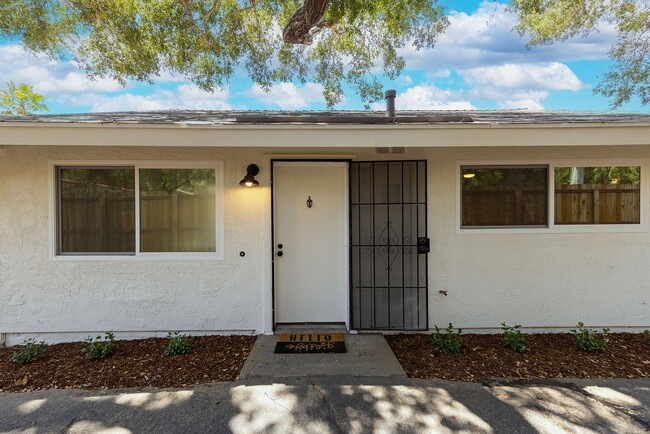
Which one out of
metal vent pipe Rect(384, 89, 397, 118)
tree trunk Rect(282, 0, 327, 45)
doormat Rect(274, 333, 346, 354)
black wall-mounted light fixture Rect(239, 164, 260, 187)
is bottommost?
doormat Rect(274, 333, 346, 354)

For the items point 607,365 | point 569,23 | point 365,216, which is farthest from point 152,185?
point 569,23

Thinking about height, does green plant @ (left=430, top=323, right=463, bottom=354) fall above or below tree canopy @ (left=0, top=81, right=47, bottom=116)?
below

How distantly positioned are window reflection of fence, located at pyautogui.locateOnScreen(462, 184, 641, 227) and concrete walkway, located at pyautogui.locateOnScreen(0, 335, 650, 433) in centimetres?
199

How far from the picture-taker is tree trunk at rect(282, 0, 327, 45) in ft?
22.6

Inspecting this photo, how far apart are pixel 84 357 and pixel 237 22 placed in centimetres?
956

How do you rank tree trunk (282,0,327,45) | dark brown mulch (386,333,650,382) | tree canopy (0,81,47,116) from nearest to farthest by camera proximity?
dark brown mulch (386,333,650,382)
tree trunk (282,0,327,45)
tree canopy (0,81,47,116)

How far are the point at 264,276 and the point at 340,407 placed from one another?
1.97m

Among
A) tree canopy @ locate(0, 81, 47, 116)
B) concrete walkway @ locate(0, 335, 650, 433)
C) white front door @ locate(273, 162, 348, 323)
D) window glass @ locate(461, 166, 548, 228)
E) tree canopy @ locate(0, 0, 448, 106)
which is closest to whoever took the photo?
concrete walkway @ locate(0, 335, 650, 433)

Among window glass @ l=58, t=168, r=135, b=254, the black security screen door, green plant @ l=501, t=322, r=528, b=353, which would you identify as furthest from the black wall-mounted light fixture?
green plant @ l=501, t=322, r=528, b=353

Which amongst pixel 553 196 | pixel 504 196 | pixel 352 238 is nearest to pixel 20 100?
pixel 352 238

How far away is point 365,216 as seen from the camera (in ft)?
14.5

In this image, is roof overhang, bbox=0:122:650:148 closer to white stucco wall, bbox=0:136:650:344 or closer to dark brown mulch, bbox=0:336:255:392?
white stucco wall, bbox=0:136:650:344

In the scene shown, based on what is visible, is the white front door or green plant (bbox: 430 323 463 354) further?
the white front door

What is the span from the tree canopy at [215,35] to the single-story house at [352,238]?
5750 mm
